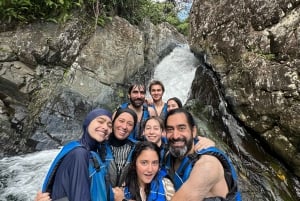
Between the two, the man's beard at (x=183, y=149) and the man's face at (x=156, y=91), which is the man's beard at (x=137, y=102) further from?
the man's beard at (x=183, y=149)

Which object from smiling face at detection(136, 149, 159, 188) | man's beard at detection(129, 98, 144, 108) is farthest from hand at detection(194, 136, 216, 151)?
man's beard at detection(129, 98, 144, 108)

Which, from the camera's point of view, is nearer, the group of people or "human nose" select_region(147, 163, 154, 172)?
the group of people

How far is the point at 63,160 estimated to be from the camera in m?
2.89

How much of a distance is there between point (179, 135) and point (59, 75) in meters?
7.65

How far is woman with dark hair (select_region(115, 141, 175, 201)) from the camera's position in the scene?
3143 mm

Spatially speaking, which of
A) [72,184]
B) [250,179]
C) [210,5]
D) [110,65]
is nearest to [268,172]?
[250,179]

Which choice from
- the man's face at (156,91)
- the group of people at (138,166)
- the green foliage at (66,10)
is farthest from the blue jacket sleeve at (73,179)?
the green foliage at (66,10)

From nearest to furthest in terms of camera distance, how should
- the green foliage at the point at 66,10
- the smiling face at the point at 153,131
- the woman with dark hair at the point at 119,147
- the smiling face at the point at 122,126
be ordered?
the woman with dark hair at the point at 119,147, the smiling face at the point at 122,126, the smiling face at the point at 153,131, the green foliage at the point at 66,10

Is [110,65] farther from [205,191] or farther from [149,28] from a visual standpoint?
[205,191]

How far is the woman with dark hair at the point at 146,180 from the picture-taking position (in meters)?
3.14

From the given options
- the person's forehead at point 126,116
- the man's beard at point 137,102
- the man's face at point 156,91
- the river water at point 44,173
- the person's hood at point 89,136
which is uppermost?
the man's face at point 156,91

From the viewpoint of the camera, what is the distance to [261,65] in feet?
25.0

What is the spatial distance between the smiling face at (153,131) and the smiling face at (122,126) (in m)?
0.40

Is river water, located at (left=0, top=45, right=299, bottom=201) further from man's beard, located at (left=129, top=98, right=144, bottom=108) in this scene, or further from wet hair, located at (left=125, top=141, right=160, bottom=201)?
wet hair, located at (left=125, top=141, right=160, bottom=201)
